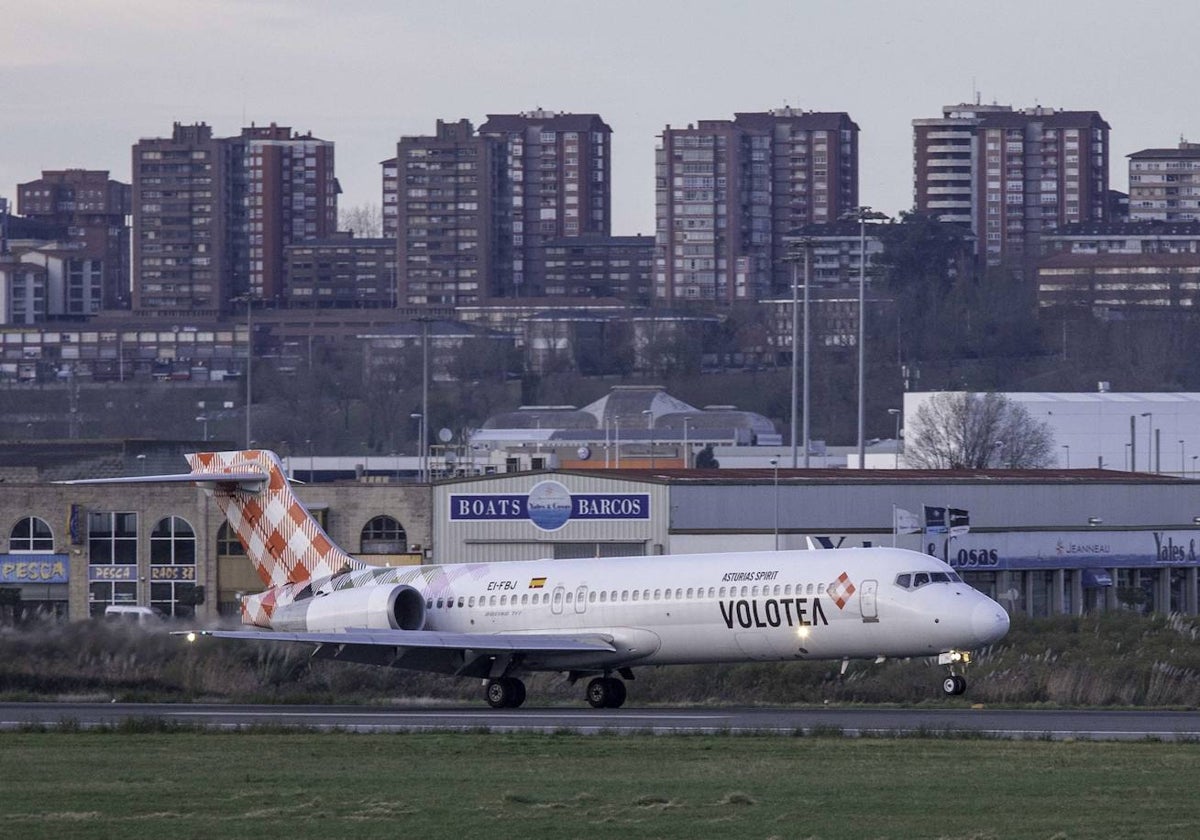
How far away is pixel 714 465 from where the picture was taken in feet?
418

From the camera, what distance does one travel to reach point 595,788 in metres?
24.8

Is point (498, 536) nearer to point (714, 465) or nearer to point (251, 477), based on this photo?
point (251, 477)

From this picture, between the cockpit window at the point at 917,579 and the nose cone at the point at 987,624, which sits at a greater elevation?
the cockpit window at the point at 917,579

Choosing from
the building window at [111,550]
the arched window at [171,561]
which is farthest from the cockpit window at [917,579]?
the building window at [111,550]

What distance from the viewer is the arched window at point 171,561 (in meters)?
73.5

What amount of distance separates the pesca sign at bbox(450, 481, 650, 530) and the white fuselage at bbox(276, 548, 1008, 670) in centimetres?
2682

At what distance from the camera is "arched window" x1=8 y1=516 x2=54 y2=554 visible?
244 feet

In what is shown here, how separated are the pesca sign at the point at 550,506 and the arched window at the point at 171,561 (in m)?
8.81

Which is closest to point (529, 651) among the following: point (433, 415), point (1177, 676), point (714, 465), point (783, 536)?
point (1177, 676)

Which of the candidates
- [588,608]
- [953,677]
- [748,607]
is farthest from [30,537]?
[953,677]

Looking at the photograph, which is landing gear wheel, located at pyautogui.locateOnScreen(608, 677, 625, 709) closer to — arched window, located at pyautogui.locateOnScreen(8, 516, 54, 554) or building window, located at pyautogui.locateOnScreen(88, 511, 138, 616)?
building window, located at pyautogui.locateOnScreen(88, 511, 138, 616)

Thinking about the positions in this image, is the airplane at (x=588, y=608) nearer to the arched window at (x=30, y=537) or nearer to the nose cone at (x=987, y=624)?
the nose cone at (x=987, y=624)

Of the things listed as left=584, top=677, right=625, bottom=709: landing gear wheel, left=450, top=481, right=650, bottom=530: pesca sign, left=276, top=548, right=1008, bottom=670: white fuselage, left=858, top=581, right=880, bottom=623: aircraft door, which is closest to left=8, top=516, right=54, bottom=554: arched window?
left=450, top=481, right=650, bottom=530: pesca sign

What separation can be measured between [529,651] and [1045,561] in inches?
1398
